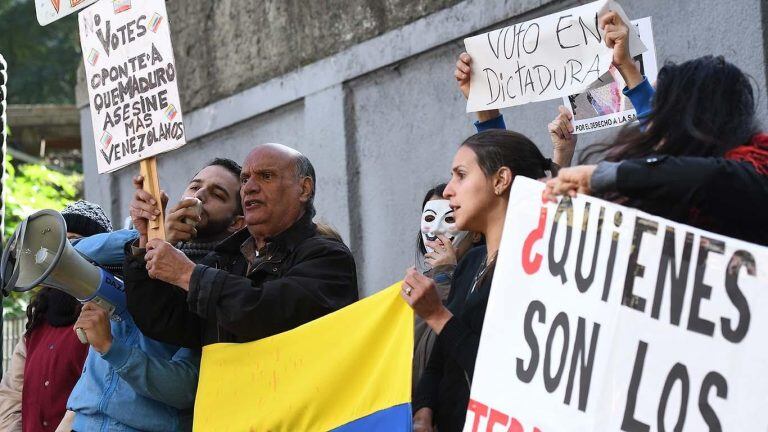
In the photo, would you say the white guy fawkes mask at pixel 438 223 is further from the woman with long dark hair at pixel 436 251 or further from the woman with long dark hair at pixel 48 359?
the woman with long dark hair at pixel 48 359

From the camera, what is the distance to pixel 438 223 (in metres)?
5.41

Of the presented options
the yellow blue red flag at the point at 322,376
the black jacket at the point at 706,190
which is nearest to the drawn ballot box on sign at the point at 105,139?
the yellow blue red flag at the point at 322,376

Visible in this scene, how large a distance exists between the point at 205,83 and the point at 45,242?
15.6ft

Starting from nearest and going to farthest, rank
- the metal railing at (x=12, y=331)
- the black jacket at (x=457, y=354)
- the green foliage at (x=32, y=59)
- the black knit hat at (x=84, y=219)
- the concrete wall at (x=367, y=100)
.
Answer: the black jacket at (x=457, y=354)
the black knit hat at (x=84, y=219)
the concrete wall at (x=367, y=100)
the metal railing at (x=12, y=331)
the green foliage at (x=32, y=59)

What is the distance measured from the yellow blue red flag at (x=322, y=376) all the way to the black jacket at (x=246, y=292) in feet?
0.32

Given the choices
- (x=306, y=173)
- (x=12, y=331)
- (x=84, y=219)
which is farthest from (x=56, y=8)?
(x=12, y=331)

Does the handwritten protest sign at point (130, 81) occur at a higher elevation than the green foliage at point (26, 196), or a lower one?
higher

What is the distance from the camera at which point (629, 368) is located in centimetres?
336

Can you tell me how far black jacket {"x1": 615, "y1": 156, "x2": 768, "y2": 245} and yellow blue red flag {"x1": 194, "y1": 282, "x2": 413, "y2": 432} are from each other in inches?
47.0

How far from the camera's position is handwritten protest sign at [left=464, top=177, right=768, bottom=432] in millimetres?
3195

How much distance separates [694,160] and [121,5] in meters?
2.86

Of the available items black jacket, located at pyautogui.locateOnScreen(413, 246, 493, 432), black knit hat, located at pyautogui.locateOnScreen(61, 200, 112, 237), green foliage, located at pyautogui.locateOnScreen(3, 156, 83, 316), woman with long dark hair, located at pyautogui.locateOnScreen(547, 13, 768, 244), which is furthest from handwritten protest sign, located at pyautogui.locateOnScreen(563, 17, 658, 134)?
green foliage, located at pyautogui.locateOnScreen(3, 156, 83, 316)

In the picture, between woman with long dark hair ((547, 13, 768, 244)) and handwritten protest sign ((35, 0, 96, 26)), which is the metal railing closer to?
handwritten protest sign ((35, 0, 96, 26))

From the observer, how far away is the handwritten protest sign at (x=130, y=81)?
16.9 feet
